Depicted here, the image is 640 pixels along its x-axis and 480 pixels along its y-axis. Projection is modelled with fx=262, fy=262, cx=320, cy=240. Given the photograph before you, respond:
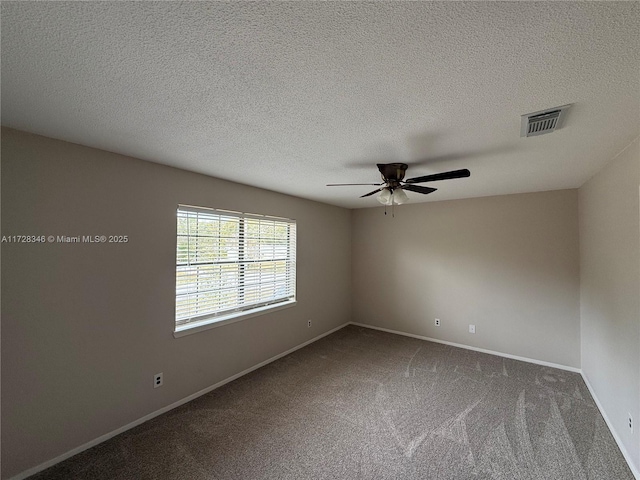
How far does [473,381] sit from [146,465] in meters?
3.32

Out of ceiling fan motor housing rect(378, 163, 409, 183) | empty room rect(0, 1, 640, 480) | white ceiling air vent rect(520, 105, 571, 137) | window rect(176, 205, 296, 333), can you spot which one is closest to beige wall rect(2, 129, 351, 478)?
empty room rect(0, 1, 640, 480)

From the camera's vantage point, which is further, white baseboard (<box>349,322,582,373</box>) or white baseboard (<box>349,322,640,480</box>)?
white baseboard (<box>349,322,582,373</box>)

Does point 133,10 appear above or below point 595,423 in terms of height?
above

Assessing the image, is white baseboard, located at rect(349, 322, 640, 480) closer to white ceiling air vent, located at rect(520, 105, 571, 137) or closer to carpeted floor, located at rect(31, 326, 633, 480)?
carpeted floor, located at rect(31, 326, 633, 480)

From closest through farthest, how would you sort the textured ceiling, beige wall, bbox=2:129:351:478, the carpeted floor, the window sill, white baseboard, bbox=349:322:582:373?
the textured ceiling, beige wall, bbox=2:129:351:478, the carpeted floor, the window sill, white baseboard, bbox=349:322:582:373

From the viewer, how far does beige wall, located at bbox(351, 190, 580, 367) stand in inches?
138

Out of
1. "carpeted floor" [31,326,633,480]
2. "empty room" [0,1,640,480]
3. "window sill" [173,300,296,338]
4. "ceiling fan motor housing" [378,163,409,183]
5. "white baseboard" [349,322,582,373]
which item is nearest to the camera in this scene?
"empty room" [0,1,640,480]

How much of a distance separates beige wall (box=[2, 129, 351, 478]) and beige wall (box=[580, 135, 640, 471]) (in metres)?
3.60

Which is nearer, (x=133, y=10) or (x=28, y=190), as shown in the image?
(x=133, y=10)

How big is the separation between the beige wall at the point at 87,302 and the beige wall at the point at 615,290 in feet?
11.8

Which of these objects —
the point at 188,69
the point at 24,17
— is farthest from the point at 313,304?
the point at 24,17

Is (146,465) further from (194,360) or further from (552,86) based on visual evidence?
(552,86)

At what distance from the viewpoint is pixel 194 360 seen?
9.05ft

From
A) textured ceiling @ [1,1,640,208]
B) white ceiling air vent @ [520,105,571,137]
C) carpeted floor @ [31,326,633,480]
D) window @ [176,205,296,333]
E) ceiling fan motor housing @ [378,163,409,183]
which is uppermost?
textured ceiling @ [1,1,640,208]
